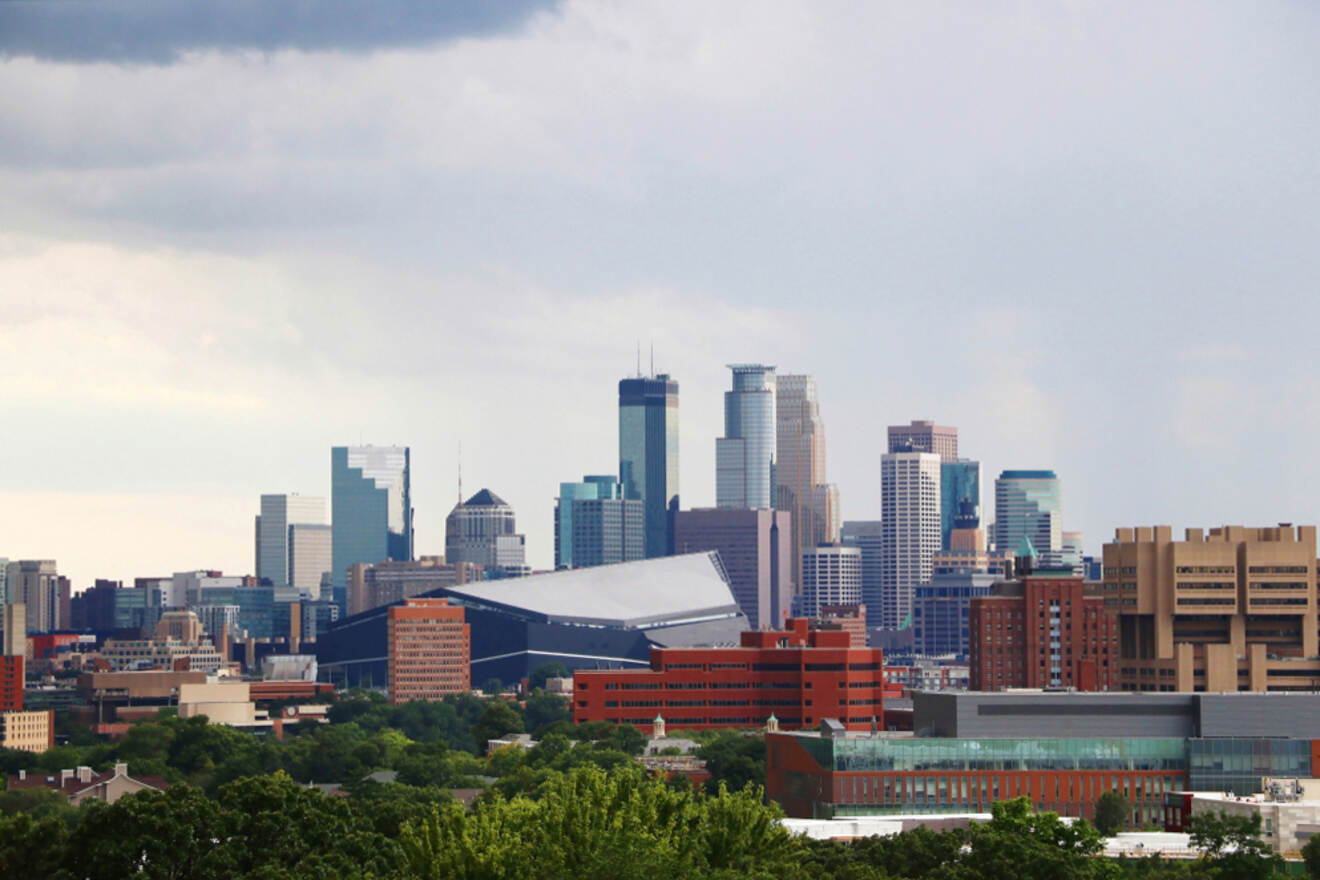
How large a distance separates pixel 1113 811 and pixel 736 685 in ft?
238

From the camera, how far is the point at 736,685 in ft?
596

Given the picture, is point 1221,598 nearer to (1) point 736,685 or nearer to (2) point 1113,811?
(1) point 736,685

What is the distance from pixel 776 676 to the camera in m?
180

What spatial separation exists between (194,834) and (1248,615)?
119464 mm

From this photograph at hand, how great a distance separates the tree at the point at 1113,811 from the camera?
109625 millimetres

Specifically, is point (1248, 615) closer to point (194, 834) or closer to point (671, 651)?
point (671, 651)

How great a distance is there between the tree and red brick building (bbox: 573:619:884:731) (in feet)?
205

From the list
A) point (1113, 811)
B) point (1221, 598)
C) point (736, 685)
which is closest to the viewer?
point (1113, 811)

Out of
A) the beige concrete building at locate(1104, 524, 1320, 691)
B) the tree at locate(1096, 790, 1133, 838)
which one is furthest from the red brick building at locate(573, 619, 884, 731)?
the tree at locate(1096, 790, 1133, 838)

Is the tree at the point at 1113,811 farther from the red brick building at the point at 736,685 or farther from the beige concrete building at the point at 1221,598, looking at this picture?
the red brick building at the point at 736,685

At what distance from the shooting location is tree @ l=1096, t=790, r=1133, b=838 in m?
110

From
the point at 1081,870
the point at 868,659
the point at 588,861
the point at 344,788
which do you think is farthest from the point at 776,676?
the point at 588,861

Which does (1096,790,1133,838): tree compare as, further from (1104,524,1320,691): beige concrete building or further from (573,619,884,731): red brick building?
(573,619,884,731): red brick building

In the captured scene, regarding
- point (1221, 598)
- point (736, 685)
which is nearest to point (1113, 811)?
point (1221, 598)
